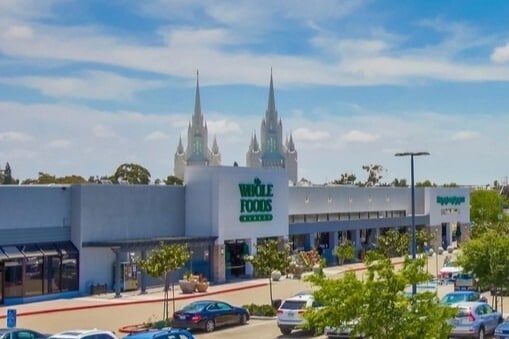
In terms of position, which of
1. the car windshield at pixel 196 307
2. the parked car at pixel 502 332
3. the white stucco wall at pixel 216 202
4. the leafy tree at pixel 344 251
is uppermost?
the white stucco wall at pixel 216 202

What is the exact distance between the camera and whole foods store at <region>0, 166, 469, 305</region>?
46.5 metres

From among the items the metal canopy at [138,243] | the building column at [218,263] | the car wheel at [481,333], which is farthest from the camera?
the building column at [218,263]

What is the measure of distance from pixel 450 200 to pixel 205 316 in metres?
61.9

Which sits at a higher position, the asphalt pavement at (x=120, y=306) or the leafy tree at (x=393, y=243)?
the leafy tree at (x=393, y=243)

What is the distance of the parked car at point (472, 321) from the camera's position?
31.9 meters

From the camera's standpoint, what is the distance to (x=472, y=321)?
32000 millimetres

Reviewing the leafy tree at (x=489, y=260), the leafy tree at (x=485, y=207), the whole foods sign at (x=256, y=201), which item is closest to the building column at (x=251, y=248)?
the whole foods sign at (x=256, y=201)

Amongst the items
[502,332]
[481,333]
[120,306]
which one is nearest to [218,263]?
[120,306]

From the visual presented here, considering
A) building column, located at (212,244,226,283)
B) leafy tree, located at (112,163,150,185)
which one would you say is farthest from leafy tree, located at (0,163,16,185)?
building column, located at (212,244,226,283)

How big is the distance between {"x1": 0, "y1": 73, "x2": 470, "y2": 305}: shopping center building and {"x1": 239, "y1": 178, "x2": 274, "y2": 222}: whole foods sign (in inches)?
2.7

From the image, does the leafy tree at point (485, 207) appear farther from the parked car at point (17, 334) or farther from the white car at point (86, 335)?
the white car at point (86, 335)

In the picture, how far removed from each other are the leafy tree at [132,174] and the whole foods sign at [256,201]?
70881 mm

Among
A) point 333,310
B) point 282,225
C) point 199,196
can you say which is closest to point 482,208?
point 282,225

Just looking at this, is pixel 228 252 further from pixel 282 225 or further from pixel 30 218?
pixel 30 218
